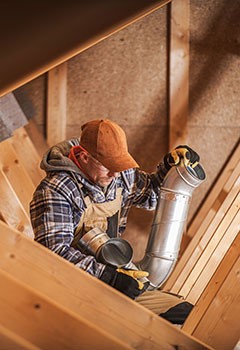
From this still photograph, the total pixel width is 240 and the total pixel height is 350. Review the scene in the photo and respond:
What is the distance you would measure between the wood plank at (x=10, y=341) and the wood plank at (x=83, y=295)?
12 centimetres

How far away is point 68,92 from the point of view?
11.7 feet

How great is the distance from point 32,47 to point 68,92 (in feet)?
8.14

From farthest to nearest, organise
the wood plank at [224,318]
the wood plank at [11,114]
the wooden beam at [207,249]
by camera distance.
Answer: the wood plank at [11,114] → the wooden beam at [207,249] → the wood plank at [224,318]

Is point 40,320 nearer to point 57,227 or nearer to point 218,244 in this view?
point 57,227

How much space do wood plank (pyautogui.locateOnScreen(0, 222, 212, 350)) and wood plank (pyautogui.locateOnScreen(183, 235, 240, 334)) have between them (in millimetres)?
94

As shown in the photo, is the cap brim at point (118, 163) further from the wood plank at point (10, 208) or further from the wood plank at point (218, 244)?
the wood plank at point (218, 244)

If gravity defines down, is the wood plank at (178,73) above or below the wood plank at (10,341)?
above

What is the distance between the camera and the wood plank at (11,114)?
324 centimetres

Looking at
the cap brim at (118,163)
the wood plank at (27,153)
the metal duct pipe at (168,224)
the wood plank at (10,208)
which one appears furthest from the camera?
the wood plank at (27,153)

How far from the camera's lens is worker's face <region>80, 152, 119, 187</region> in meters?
2.22

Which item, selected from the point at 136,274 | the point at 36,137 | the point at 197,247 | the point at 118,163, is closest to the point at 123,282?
the point at 136,274

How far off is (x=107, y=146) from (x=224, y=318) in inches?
28.9

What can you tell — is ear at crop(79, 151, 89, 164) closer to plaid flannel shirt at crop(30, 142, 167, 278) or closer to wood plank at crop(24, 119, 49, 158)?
plaid flannel shirt at crop(30, 142, 167, 278)

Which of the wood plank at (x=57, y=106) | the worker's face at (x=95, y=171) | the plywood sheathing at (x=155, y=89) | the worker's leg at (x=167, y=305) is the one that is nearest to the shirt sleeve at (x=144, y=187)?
the worker's face at (x=95, y=171)
